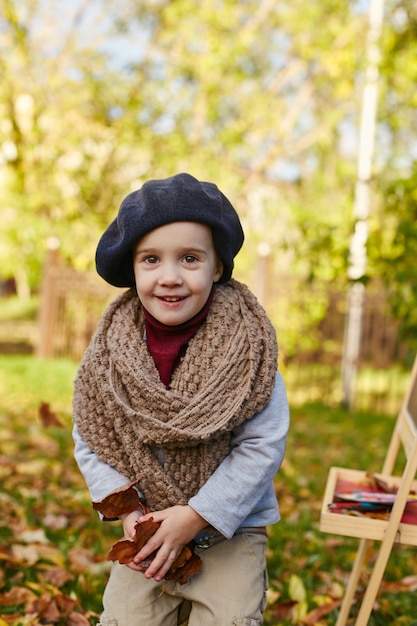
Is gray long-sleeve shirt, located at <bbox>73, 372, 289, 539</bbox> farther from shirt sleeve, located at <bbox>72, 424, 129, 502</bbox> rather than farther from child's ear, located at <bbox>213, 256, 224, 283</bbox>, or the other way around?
child's ear, located at <bbox>213, 256, 224, 283</bbox>

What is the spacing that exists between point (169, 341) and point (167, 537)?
51 centimetres

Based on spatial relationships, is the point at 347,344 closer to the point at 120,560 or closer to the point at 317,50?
the point at 317,50

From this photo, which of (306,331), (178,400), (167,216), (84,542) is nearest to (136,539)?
(178,400)

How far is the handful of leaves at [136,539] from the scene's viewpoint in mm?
1741

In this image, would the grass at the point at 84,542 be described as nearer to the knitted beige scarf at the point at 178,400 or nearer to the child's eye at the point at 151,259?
the knitted beige scarf at the point at 178,400

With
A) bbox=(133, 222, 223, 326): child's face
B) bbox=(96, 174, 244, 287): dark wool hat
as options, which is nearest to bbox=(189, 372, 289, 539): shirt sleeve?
bbox=(133, 222, 223, 326): child's face

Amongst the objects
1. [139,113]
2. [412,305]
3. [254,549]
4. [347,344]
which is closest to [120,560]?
[254,549]

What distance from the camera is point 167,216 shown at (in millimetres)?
1834

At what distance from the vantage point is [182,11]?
9.96 meters

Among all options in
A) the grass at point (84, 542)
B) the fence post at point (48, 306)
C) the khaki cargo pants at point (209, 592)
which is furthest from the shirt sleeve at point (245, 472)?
the fence post at point (48, 306)

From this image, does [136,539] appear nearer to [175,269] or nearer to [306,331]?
[175,269]

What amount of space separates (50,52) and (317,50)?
12.6ft

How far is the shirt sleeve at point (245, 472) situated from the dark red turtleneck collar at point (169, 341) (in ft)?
0.81

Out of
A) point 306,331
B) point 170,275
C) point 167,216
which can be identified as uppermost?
point 167,216
